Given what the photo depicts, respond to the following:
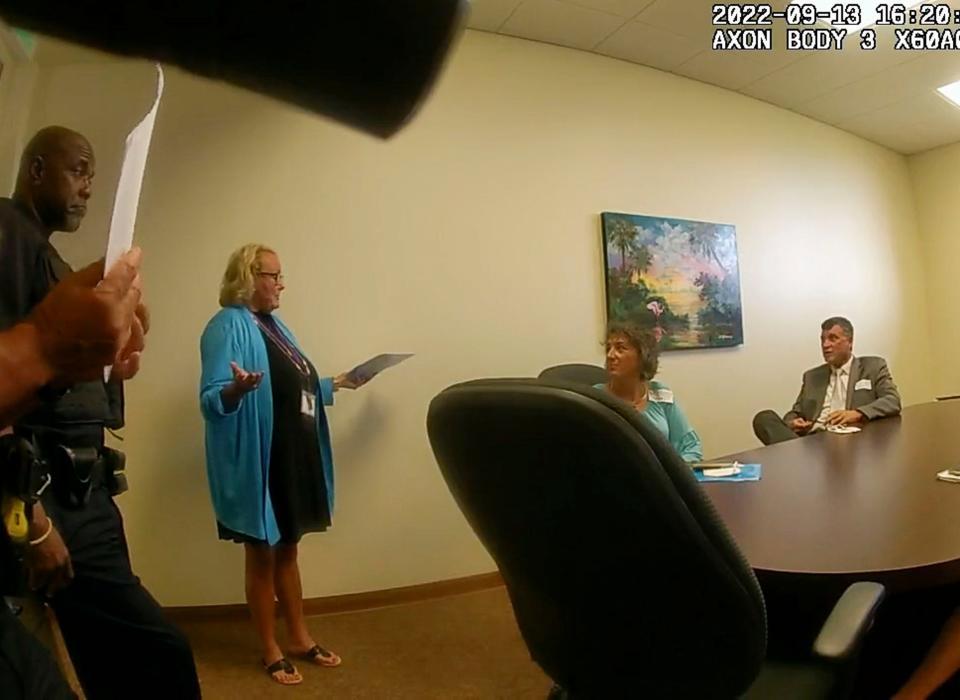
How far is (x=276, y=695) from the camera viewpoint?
1.99m

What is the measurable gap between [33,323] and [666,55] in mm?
3626

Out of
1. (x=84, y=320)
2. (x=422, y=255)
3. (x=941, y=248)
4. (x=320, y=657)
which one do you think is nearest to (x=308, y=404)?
(x=320, y=657)

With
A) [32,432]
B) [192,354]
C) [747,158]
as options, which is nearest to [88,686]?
[32,432]

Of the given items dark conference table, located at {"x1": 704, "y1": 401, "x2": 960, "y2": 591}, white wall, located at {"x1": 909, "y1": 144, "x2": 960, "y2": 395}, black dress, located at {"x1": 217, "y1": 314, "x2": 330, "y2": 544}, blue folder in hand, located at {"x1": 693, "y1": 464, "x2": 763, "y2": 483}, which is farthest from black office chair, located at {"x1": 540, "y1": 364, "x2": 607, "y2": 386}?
white wall, located at {"x1": 909, "y1": 144, "x2": 960, "y2": 395}

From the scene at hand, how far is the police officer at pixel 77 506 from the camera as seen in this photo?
39.8 inches

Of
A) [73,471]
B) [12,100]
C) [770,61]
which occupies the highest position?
[770,61]

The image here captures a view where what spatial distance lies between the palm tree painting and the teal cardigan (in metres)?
1.96

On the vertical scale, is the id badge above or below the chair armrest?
above

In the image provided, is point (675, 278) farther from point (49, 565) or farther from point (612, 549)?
point (49, 565)

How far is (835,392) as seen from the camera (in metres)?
3.26

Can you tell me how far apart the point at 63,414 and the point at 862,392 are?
3281 millimetres

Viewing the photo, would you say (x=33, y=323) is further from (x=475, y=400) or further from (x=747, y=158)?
(x=747, y=158)

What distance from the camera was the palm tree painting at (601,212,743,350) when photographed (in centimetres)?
344

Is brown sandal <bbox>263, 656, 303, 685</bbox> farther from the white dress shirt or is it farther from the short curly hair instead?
the white dress shirt
